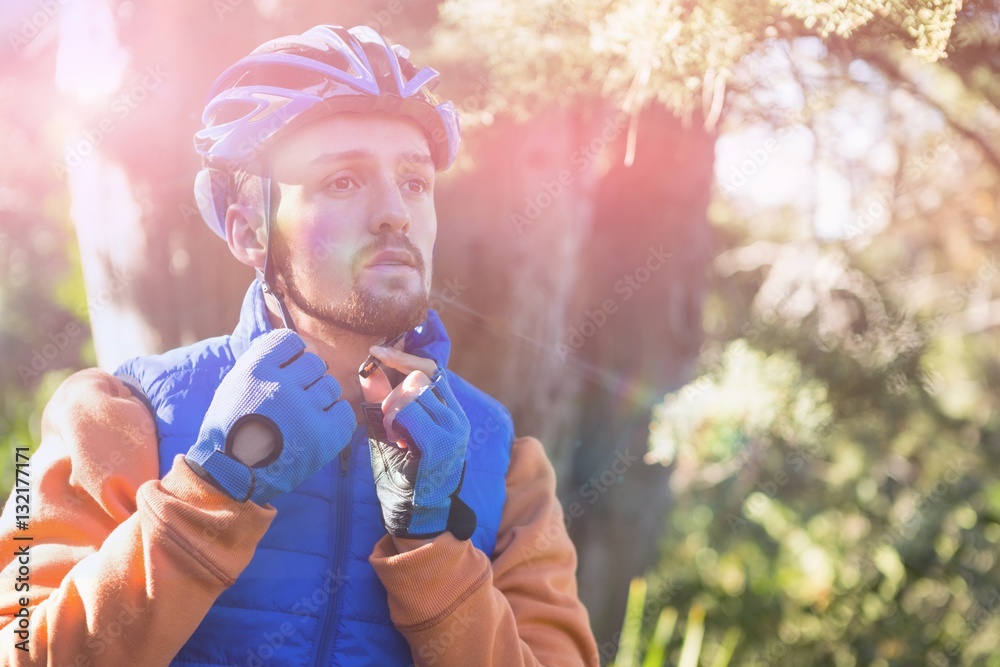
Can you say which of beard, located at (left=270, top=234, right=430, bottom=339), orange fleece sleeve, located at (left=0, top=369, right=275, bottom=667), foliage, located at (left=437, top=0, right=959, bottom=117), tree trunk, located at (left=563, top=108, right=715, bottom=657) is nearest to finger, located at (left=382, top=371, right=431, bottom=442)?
beard, located at (left=270, top=234, right=430, bottom=339)

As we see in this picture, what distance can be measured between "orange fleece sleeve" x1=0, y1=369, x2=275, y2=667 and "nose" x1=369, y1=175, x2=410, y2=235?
67 centimetres

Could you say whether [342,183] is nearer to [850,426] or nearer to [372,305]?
[372,305]

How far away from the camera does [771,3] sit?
87.2 inches

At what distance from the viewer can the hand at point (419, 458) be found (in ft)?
6.03

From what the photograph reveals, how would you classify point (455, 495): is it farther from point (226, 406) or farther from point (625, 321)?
point (625, 321)

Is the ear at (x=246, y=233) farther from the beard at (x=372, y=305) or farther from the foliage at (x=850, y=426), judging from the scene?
the foliage at (x=850, y=426)

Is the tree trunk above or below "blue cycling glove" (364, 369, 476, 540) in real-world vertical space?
below

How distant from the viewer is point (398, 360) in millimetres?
1976

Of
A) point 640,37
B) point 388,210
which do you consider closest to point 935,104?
point 640,37

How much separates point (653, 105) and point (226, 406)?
2684 mm

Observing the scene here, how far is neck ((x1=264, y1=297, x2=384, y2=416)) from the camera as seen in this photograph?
2141 millimetres

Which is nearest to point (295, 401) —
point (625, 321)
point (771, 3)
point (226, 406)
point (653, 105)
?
point (226, 406)

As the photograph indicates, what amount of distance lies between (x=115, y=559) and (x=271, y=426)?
408mm

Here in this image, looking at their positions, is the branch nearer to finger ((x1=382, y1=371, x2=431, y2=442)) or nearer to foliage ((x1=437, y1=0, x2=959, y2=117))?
foliage ((x1=437, y1=0, x2=959, y2=117))
